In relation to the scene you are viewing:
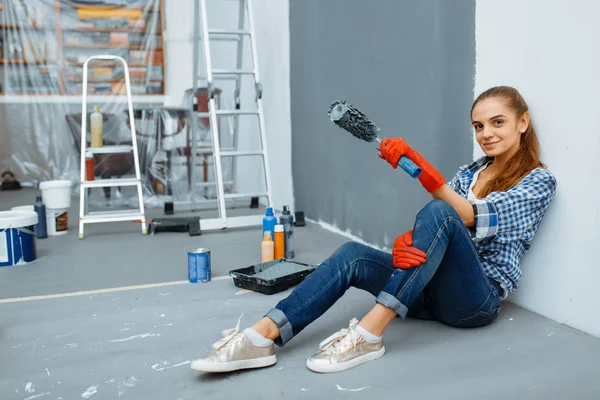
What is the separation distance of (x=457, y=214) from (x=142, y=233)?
2.57 m

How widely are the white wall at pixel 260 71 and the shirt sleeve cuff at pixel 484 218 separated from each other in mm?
2612

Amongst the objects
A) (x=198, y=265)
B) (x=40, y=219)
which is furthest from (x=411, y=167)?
(x=40, y=219)

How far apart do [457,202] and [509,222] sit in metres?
0.21

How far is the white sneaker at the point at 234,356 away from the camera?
152 cm

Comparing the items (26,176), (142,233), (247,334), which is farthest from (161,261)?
(26,176)

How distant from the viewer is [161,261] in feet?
9.72

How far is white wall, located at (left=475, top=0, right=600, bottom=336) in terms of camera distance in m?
1.75

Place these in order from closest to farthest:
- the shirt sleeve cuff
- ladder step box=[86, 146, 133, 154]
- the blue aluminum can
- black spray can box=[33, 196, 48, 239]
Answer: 1. the shirt sleeve cuff
2. the blue aluminum can
3. black spray can box=[33, 196, 48, 239]
4. ladder step box=[86, 146, 133, 154]

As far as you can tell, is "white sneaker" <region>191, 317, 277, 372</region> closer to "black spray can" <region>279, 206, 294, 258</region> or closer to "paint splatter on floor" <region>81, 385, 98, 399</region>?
"paint splatter on floor" <region>81, 385, 98, 399</region>

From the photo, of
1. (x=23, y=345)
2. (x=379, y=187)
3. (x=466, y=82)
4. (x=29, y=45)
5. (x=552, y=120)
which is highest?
(x=29, y=45)

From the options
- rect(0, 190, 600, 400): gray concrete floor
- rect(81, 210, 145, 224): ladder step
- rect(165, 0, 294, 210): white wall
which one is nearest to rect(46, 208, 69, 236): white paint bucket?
rect(81, 210, 145, 224): ladder step

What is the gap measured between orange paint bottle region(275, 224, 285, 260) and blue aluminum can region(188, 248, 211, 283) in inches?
16.0

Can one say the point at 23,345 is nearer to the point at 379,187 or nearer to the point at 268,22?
the point at 379,187

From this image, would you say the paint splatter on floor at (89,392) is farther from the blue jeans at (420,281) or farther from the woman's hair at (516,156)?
the woman's hair at (516,156)
